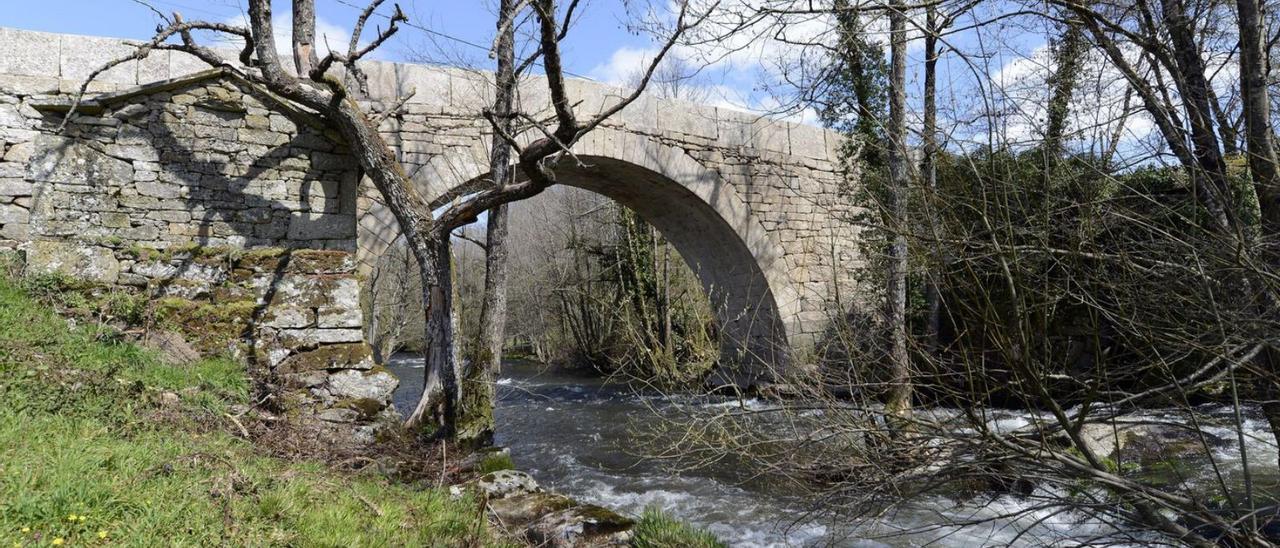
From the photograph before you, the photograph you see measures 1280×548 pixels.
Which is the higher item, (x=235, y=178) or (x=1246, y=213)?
(x=235, y=178)

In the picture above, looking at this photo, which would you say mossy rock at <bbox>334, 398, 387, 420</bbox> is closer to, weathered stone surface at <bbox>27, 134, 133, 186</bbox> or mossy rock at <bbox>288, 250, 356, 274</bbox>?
Result: mossy rock at <bbox>288, 250, 356, 274</bbox>

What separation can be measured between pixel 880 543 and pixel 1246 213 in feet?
7.46

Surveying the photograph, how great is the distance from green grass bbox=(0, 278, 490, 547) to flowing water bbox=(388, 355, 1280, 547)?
1446mm

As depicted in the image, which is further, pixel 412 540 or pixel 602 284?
pixel 602 284

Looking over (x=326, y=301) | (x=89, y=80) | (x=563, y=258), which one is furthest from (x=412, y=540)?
(x=563, y=258)

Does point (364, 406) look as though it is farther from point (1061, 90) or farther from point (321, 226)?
point (1061, 90)

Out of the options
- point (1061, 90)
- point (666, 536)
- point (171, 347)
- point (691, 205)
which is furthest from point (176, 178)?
point (1061, 90)

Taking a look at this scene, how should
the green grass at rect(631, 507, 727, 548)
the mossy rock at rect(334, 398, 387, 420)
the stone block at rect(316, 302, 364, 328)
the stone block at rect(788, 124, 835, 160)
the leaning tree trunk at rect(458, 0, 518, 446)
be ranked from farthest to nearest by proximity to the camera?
A: the stone block at rect(788, 124, 835, 160) < the leaning tree trunk at rect(458, 0, 518, 446) < the stone block at rect(316, 302, 364, 328) < the mossy rock at rect(334, 398, 387, 420) < the green grass at rect(631, 507, 727, 548)

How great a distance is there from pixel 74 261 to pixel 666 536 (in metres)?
4.31

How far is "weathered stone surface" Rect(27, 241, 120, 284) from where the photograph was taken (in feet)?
16.4

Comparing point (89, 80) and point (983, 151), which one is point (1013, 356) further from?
point (89, 80)

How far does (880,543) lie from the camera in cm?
411

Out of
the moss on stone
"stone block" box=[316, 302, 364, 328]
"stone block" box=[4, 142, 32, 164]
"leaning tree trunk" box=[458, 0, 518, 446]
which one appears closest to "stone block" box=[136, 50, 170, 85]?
"stone block" box=[4, 142, 32, 164]

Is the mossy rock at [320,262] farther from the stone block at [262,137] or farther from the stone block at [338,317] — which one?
the stone block at [262,137]
